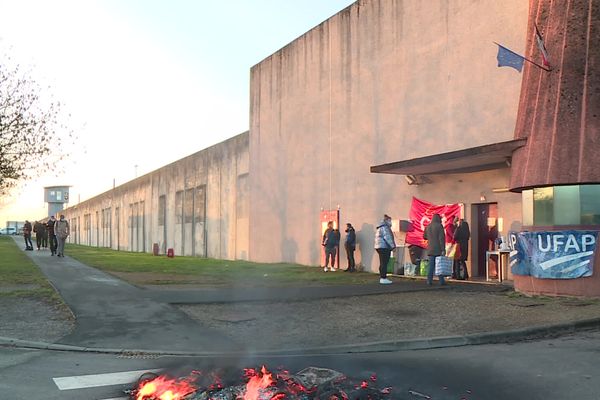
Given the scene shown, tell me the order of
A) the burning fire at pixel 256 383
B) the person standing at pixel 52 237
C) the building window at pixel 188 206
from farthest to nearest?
the building window at pixel 188 206, the person standing at pixel 52 237, the burning fire at pixel 256 383

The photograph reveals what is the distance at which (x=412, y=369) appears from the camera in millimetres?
6133

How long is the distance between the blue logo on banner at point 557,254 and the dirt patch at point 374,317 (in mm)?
682

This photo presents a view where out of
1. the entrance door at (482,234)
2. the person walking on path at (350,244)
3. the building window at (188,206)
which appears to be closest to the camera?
the entrance door at (482,234)

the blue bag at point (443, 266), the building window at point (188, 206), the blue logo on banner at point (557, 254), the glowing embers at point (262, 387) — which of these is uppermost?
the building window at point (188, 206)

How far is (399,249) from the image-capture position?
17.7m

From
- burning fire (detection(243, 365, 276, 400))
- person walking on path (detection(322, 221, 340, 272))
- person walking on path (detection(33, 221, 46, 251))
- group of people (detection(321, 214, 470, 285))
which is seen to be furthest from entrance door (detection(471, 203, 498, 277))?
person walking on path (detection(33, 221, 46, 251))

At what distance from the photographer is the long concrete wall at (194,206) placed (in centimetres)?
2847

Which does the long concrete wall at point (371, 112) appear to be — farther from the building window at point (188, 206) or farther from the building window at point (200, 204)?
the building window at point (188, 206)

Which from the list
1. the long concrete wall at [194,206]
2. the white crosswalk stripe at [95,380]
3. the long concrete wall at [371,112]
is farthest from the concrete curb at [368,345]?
the long concrete wall at [194,206]

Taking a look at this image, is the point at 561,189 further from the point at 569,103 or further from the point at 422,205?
the point at 422,205

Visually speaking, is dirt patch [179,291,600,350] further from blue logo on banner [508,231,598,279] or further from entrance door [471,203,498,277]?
entrance door [471,203,498,277]

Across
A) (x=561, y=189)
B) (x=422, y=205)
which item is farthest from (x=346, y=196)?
(x=561, y=189)

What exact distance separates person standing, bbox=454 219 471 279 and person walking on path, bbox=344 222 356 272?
14.1 ft

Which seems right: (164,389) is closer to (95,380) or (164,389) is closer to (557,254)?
(95,380)
